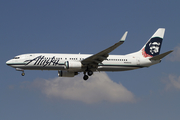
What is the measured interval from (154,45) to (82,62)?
15.4m

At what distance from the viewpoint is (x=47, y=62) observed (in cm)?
5206

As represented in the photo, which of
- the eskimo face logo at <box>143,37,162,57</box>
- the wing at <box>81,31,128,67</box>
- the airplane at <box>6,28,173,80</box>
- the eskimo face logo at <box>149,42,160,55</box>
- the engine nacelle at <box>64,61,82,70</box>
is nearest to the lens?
the wing at <box>81,31,128,67</box>

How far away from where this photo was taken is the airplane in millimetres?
52000

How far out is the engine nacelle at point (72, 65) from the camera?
51.6m

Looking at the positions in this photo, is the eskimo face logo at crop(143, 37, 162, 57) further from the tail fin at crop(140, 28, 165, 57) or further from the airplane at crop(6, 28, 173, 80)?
the airplane at crop(6, 28, 173, 80)

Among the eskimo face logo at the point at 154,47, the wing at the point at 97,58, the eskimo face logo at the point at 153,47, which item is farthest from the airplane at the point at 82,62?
the eskimo face logo at the point at 154,47

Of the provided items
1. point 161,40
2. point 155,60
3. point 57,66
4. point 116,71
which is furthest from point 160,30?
point 57,66

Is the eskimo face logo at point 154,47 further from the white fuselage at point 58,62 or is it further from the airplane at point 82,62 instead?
the white fuselage at point 58,62

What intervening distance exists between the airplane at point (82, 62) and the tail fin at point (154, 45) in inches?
67.2

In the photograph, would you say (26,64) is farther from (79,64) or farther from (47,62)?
(79,64)

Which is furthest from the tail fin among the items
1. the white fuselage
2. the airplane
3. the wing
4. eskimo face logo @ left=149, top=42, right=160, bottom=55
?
the wing

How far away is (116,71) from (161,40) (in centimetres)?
1167

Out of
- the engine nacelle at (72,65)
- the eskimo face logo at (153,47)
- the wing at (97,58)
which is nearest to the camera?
the wing at (97,58)

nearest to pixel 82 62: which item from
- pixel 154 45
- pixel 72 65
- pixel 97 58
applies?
pixel 72 65
